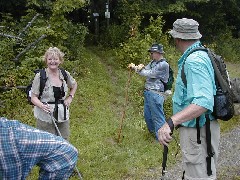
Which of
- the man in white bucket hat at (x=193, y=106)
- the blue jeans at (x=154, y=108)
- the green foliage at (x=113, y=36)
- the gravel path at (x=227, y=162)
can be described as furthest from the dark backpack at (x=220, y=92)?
the green foliage at (x=113, y=36)

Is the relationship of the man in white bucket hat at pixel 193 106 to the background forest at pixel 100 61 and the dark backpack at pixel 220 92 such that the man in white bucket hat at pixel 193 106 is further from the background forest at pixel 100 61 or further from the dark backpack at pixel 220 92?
the background forest at pixel 100 61

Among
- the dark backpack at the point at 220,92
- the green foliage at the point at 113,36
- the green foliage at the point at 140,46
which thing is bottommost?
the green foliage at the point at 113,36

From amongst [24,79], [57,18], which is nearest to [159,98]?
[24,79]

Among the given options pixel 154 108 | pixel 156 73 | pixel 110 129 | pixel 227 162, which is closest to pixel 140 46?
pixel 110 129

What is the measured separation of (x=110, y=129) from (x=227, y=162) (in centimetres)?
246

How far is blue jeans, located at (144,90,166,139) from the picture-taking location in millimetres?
7181

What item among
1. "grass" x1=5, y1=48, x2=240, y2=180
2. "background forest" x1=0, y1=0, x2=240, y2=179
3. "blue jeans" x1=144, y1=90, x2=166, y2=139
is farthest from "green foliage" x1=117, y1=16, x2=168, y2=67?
"blue jeans" x1=144, y1=90, x2=166, y2=139

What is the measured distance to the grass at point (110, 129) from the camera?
641cm

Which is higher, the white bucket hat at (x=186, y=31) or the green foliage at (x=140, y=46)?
the white bucket hat at (x=186, y=31)

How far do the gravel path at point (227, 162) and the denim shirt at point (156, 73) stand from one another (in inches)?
52.6

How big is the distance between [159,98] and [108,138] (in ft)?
4.47

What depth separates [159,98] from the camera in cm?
718

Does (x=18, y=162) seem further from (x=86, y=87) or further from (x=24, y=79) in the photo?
(x=86, y=87)

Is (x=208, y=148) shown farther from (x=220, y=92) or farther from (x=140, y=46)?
(x=140, y=46)
